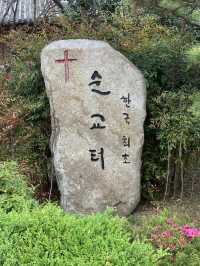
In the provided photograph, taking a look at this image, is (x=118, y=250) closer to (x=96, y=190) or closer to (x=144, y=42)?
(x=96, y=190)

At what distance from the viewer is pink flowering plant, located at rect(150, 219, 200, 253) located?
3652mm

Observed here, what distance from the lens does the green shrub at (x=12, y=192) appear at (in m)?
3.75

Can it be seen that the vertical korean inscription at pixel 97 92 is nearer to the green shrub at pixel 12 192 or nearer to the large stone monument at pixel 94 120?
the large stone monument at pixel 94 120

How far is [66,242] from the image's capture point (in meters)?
3.02

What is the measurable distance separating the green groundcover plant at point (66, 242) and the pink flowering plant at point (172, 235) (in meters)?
0.48

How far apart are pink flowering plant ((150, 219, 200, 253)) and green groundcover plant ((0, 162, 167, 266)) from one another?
48 cm

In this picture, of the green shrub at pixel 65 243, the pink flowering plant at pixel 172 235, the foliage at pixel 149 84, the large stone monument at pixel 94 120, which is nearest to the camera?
the green shrub at pixel 65 243

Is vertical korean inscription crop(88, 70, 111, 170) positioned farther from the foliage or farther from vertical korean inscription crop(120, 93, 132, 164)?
the foliage

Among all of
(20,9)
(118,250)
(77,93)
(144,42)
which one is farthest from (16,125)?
(20,9)

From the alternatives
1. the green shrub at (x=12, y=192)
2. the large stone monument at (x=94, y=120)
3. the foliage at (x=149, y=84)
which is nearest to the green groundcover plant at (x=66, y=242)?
the green shrub at (x=12, y=192)

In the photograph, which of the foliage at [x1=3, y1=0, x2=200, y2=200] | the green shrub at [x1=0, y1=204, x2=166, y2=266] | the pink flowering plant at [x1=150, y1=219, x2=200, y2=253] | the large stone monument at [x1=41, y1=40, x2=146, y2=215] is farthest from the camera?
the foliage at [x1=3, y1=0, x2=200, y2=200]

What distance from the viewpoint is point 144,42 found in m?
5.75

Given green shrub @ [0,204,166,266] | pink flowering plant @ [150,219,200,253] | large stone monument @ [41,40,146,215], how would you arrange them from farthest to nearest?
large stone monument @ [41,40,146,215]
pink flowering plant @ [150,219,200,253]
green shrub @ [0,204,166,266]

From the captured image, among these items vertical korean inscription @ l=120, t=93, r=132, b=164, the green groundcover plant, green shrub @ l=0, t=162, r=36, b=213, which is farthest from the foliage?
the green groundcover plant
